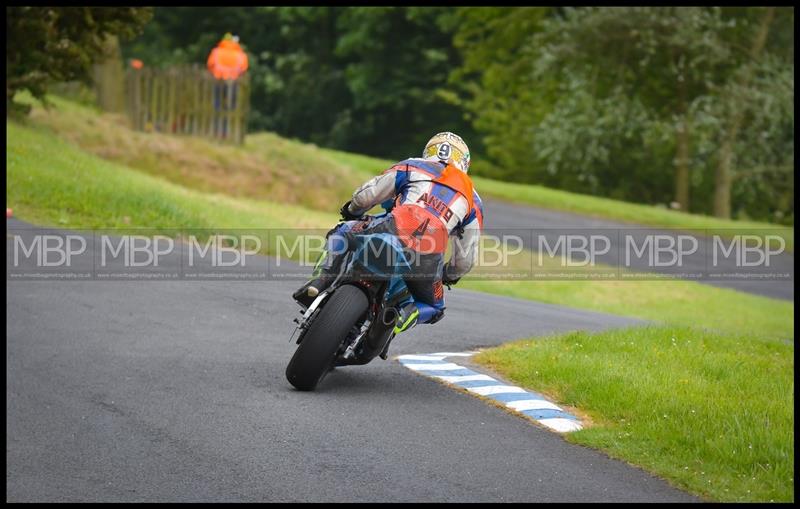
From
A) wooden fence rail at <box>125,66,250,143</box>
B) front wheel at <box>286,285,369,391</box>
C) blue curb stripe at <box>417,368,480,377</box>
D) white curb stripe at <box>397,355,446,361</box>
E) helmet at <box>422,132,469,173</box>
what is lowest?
blue curb stripe at <box>417,368,480,377</box>

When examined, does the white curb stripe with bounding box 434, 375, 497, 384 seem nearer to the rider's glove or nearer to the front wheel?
the front wheel

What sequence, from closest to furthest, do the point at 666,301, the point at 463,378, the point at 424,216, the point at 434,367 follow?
the point at 424,216 → the point at 463,378 → the point at 434,367 → the point at 666,301

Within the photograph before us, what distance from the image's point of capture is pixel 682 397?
8.80m

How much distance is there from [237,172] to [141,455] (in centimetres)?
1894

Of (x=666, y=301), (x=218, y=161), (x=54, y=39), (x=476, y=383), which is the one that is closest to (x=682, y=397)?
(x=476, y=383)

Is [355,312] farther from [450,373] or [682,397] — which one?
[682,397]

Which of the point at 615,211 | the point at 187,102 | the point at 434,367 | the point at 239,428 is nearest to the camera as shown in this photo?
the point at 239,428

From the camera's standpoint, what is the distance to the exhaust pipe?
8.78 metres

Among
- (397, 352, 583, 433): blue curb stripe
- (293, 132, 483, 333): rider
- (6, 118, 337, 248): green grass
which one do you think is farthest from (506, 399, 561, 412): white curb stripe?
(6, 118, 337, 248): green grass

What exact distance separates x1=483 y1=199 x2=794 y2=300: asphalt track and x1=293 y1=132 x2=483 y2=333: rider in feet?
48.7

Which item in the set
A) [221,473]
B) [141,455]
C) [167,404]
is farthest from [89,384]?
[221,473]

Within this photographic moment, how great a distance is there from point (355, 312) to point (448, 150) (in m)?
1.51

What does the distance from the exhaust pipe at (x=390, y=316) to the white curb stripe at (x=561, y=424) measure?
1.29m

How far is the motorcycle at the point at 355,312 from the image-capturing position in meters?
8.48
